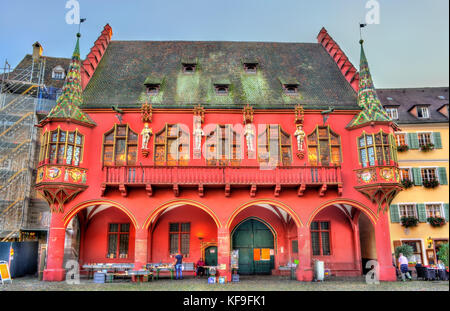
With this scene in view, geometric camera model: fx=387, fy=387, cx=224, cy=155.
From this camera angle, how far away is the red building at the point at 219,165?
63.6ft

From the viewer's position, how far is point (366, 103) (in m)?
21.1

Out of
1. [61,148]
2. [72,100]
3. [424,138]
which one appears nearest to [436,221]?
[424,138]

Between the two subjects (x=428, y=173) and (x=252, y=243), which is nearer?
(x=252, y=243)

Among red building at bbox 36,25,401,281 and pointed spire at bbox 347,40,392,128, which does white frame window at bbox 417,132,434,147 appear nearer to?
red building at bbox 36,25,401,281

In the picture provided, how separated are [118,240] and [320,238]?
11.5 metres

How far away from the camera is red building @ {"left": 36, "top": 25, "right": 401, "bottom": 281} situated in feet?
63.6

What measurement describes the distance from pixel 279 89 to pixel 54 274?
1562 centimetres

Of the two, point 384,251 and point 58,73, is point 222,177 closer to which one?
point 384,251

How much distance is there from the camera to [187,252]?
72.5 feet

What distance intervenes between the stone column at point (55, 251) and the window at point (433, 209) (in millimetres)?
22736

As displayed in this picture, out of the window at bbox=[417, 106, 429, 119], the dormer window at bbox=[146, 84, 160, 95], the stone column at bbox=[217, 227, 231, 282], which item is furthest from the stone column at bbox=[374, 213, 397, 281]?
the dormer window at bbox=[146, 84, 160, 95]

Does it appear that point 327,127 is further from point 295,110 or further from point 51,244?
point 51,244

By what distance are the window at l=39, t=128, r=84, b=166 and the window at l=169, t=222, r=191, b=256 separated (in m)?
6.50

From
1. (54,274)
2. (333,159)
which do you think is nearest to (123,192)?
(54,274)
